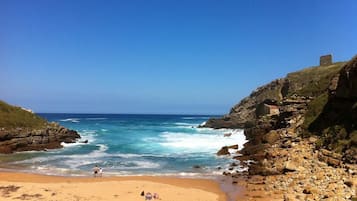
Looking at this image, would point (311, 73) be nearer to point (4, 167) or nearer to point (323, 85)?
point (323, 85)

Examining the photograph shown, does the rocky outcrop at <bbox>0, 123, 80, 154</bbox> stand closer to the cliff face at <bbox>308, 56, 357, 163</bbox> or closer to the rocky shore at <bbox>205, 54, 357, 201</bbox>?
the rocky shore at <bbox>205, 54, 357, 201</bbox>

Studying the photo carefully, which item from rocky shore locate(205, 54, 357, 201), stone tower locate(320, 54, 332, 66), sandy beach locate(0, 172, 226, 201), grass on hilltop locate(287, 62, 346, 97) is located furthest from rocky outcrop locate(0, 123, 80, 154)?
stone tower locate(320, 54, 332, 66)

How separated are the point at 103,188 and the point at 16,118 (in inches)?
1253

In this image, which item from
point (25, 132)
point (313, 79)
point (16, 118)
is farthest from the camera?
point (313, 79)

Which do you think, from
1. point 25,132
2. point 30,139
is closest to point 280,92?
point 30,139

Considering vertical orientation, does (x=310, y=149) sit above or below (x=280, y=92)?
below

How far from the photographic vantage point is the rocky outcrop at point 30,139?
44.7 meters

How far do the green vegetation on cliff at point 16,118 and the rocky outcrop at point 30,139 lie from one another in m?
1.23

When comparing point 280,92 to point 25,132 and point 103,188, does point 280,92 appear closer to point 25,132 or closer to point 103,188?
point 25,132

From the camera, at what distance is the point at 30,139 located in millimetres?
47594

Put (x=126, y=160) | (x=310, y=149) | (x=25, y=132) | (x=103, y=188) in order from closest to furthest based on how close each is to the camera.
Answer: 1. (x=103, y=188)
2. (x=310, y=149)
3. (x=126, y=160)
4. (x=25, y=132)

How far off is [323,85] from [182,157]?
704 inches

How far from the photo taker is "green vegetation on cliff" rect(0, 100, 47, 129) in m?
48.4

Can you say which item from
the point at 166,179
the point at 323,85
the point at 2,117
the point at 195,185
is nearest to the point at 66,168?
the point at 166,179
